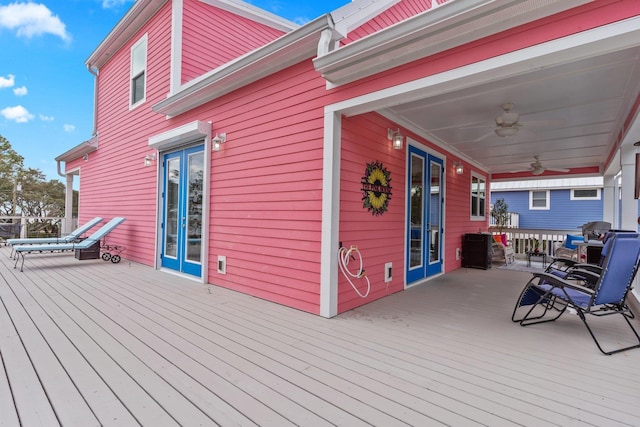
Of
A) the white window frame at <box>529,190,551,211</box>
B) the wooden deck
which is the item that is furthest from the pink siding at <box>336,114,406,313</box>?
the white window frame at <box>529,190,551,211</box>

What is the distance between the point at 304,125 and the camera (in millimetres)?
3717

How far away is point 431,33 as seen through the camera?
8.22 ft

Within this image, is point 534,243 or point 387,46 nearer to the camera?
point 387,46

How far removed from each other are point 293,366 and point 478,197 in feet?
24.7

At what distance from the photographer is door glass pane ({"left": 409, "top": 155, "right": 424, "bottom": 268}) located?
5133mm

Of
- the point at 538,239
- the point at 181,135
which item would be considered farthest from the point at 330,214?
the point at 538,239

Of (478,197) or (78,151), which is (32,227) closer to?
(78,151)

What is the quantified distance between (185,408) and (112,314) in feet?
7.10

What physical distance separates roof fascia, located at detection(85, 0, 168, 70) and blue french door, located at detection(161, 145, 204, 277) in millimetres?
3346

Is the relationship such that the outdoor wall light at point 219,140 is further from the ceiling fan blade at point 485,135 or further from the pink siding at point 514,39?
the ceiling fan blade at point 485,135

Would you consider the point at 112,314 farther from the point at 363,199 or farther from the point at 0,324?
the point at 363,199

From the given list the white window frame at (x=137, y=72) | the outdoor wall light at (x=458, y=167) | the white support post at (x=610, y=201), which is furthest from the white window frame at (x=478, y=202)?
the white window frame at (x=137, y=72)

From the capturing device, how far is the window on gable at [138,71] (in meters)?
7.02

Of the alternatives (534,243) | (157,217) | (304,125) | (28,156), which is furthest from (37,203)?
(534,243)
